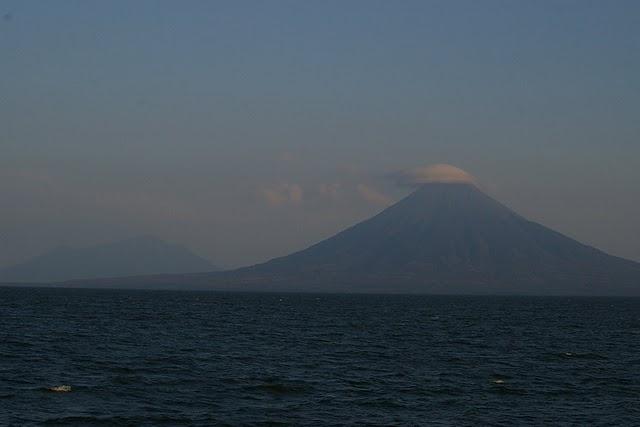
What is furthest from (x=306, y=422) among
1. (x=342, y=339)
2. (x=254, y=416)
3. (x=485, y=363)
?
(x=342, y=339)

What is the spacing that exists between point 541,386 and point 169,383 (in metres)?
21.7

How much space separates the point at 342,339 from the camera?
85.2 meters

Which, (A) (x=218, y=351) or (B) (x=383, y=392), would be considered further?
(A) (x=218, y=351)

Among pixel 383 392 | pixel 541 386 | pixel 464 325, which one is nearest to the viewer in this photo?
pixel 383 392

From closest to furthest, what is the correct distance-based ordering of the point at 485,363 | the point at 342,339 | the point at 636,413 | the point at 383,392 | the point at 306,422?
the point at 306,422 < the point at 636,413 < the point at 383,392 < the point at 485,363 < the point at 342,339

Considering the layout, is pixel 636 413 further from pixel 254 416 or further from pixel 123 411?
pixel 123 411

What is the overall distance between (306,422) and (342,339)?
44491 millimetres

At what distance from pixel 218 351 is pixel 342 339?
18944 mm

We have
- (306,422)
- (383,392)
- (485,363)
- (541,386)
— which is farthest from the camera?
(485,363)

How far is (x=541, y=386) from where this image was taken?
178ft

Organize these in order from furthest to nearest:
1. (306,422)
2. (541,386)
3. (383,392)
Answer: (541,386) < (383,392) < (306,422)

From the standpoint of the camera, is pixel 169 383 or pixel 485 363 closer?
pixel 169 383

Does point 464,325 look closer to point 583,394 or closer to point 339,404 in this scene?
point 583,394

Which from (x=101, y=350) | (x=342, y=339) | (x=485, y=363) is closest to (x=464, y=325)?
(x=342, y=339)
